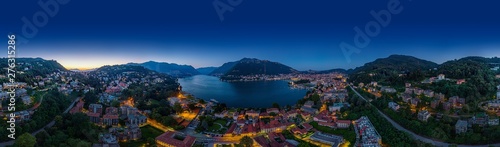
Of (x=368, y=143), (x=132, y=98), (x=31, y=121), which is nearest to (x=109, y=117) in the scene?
(x=31, y=121)

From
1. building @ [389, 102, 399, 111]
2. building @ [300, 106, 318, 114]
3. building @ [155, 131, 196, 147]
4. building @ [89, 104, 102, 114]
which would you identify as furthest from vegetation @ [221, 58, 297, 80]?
building @ [155, 131, 196, 147]

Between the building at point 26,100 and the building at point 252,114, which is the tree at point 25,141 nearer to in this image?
the building at point 26,100

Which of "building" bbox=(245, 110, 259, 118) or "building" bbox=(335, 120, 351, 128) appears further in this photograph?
"building" bbox=(245, 110, 259, 118)

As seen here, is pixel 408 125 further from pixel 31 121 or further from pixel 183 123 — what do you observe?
pixel 31 121

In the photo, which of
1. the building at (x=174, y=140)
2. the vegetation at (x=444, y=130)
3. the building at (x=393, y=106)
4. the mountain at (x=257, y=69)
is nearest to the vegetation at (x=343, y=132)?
the vegetation at (x=444, y=130)

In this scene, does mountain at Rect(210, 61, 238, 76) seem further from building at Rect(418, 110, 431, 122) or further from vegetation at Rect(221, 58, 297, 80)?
building at Rect(418, 110, 431, 122)
